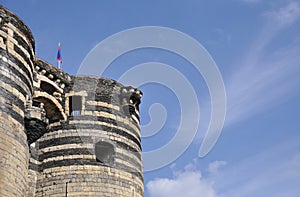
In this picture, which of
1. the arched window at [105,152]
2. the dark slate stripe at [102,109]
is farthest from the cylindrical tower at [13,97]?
the arched window at [105,152]

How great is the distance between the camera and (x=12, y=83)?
13.6 m

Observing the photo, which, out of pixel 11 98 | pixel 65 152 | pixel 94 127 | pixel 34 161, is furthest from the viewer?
pixel 94 127

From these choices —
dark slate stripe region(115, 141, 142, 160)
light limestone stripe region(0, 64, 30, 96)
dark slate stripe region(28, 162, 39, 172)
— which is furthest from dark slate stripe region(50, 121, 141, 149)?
light limestone stripe region(0, 64, 30, 96)

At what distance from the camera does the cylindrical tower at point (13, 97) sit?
12.8m

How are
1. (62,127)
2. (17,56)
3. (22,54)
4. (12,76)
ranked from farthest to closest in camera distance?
1. (62,127)
2. (22,54)
3. (17,56)
4. (12,76)

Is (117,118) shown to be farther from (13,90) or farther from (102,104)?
(13,90)

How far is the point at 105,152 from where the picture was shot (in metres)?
17.6

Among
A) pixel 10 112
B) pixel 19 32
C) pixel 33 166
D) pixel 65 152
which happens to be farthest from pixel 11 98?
pixel 65 152

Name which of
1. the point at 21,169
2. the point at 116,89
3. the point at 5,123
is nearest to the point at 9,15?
the point at 5,123

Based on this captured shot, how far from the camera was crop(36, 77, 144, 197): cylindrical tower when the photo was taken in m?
16.4

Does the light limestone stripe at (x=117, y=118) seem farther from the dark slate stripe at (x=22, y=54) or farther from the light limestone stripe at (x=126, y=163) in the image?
the dark slate stripe at (x=22, y=54)

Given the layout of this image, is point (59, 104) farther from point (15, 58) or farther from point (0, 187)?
point (0, 187)

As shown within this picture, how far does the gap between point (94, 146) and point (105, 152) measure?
23.6 inches

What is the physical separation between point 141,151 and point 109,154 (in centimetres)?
187
